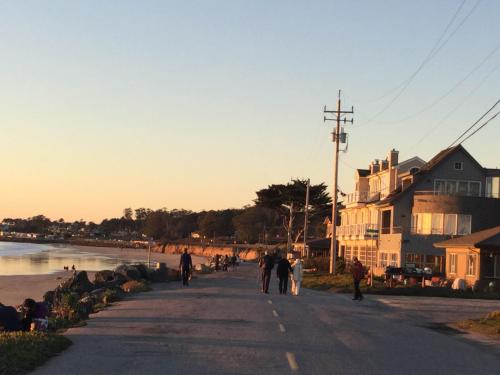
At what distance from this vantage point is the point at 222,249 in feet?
459

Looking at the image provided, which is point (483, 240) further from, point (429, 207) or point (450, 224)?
point (429, 207)

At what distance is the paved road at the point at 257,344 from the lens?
11.6 meters

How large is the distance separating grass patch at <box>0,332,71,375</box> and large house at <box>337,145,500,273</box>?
35.2 meters

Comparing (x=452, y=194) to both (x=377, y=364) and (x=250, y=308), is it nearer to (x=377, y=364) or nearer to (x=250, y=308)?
(x=250, y=308)

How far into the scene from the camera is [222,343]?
553 inches

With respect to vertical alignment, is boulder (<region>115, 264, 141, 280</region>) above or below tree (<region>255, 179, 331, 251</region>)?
below

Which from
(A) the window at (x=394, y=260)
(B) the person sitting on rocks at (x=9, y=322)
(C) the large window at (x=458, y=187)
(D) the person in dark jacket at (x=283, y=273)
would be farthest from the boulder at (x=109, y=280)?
(C) the large window at (x=458, y=187)

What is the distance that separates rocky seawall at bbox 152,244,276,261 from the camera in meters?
119

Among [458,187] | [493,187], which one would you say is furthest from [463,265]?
[493,187]

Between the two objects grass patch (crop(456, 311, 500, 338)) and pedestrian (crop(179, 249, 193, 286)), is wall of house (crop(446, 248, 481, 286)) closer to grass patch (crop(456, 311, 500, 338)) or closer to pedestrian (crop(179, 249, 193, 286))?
pedestrian (crop(179, 249, 193, 286))

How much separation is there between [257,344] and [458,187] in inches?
1802

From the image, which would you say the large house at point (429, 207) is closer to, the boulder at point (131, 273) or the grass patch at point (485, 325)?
the boulder at point (131, 273)

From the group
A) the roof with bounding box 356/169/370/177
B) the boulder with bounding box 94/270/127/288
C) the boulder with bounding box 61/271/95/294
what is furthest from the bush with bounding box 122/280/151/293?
the roof with bounding box 356/169/370/177

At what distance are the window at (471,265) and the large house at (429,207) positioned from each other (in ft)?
19.9
